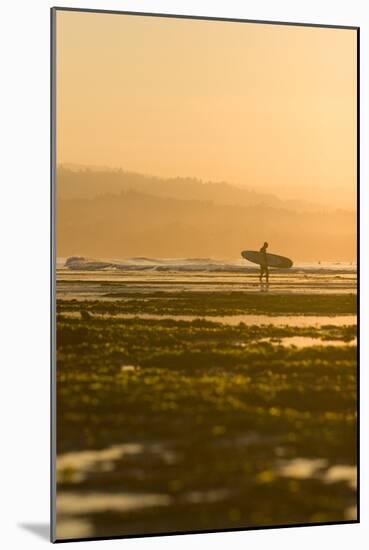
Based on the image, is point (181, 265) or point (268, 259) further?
point (268, 259)

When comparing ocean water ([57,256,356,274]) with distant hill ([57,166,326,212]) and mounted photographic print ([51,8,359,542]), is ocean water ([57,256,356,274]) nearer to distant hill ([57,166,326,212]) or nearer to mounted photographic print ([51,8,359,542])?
mounted photographic print ([51,8,359,542])

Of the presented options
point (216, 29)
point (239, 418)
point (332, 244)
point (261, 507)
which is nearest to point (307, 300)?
point (332, 244)

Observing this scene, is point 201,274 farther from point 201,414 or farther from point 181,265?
point 201,414

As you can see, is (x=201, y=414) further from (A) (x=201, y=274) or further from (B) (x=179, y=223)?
(B) (x=179, y=223)

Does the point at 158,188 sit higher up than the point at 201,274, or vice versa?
the point at 158,188

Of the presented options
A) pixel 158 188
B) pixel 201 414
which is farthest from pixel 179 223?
pixel 201 414

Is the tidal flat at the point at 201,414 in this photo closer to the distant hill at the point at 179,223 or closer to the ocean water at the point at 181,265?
the ocean water at the point at 181,265

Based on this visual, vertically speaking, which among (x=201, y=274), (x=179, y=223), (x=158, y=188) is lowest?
(x=201, y=274)
